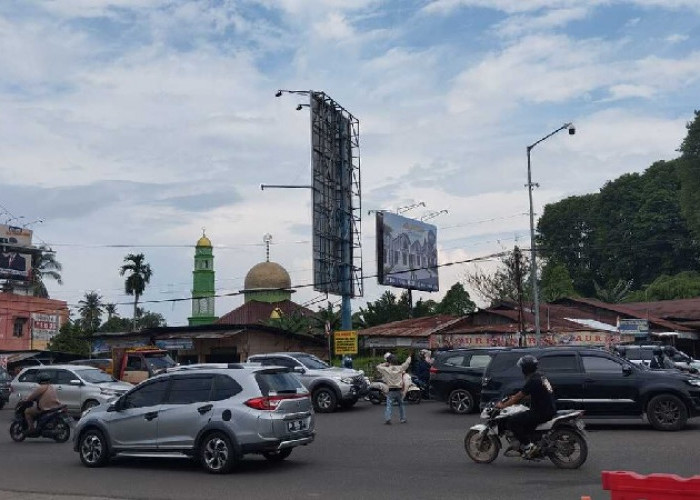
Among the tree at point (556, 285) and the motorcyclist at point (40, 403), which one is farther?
the tree at point (556, 285)

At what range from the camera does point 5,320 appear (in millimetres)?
60500

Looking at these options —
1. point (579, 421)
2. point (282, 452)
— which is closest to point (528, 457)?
point (579, 421)

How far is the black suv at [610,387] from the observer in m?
17.3

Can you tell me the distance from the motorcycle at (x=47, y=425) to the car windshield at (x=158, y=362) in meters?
10.7

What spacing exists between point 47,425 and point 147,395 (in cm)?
545

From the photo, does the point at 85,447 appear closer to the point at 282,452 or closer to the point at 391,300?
the point at 282,452

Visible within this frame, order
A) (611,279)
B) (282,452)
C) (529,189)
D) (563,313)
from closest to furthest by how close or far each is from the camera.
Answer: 1. (282,452)
2. (529,189)
3. (563,313)
4. (611,279)

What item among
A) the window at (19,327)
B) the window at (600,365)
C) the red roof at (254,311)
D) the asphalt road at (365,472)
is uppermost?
the red roof at (254,311)

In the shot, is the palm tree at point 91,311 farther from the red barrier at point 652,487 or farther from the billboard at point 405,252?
the red barrier at point 652,487

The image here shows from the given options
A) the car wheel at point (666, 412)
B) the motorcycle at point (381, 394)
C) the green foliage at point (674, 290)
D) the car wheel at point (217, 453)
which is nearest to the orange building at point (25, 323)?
the motorcycle at point (381, 394)

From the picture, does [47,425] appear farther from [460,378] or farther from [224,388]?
[460,378]

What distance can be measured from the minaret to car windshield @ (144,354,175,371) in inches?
2115

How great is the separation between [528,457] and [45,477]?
731cm

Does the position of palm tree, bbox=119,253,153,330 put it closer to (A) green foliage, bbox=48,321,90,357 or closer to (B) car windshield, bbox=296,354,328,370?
(A) green foliage, bbox=48,321,90,357
